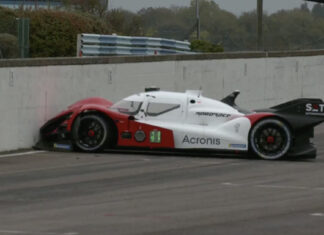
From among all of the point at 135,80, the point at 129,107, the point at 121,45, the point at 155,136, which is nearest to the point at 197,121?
the point at 155,136

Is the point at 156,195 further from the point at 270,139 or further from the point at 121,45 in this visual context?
the point at 121,45

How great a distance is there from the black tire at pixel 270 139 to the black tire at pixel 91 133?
9.35ft

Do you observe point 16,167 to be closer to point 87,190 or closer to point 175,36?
point 87,190

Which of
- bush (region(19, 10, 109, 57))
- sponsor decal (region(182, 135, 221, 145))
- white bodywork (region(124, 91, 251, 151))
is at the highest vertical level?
bush (region(19, 10, 109, 57))

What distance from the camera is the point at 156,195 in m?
13.5

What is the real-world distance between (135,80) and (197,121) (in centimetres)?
524

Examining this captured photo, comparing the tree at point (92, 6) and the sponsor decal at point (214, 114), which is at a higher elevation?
the tree at point (92, 6)

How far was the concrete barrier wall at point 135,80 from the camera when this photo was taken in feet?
64.5

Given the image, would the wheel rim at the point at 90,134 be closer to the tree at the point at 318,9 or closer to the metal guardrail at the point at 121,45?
the metal guardrail at the point at 121,45

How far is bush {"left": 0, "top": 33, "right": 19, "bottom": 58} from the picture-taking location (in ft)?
97.0

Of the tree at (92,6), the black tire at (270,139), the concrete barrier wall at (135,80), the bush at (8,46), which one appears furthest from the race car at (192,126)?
the tree at (92,6)

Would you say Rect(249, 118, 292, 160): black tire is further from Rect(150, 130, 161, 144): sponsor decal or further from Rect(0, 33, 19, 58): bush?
Rect(0, 33, 19, 58): bush

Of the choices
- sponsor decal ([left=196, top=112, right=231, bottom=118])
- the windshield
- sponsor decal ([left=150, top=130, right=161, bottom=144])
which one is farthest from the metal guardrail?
sponsor decal ([left=196, top=112, right=231, bottom=118])

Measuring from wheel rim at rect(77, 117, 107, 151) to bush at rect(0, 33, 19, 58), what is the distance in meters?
11.4
